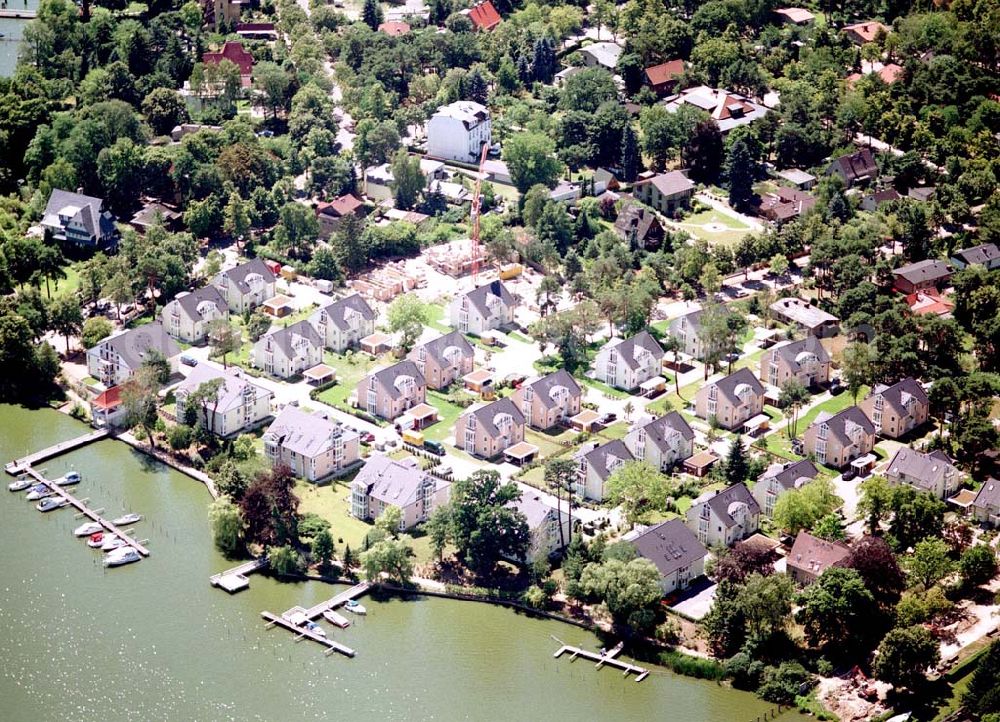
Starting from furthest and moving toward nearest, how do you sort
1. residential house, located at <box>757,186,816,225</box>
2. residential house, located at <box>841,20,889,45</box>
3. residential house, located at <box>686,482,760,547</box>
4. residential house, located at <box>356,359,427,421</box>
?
residential house, located at <box>841,20,889,45</box> → residential house, located at <box>757,186,816,225</box> → residential house, located at <box>356,359,427,421</box> → residential house, located at <box>686,482,760,547</box>

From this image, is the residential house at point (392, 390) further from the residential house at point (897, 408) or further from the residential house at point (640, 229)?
the residential house at point (897, 408)

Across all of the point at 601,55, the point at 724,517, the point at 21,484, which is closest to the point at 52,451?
the point at 21,484

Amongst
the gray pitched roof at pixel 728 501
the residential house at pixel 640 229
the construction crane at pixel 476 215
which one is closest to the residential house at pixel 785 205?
the residential house at pixel 640 229

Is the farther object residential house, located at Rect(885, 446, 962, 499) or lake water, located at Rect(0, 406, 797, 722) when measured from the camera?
residential house, located at Rect(885, 446, 962, 499)

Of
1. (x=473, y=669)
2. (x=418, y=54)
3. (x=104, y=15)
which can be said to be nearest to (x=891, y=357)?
(x=473, y=669)

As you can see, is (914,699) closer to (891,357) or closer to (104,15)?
(891,357)

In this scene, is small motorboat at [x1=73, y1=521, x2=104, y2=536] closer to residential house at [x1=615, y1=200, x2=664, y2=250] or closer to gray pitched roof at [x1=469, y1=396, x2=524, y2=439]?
gray pitched roof at [x1=469, y1=396, x2=524, y2=439]

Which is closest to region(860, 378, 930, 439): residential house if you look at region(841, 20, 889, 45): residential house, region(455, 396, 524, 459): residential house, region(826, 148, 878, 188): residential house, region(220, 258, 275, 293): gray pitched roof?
region(455, 396, 524, 459): residential house
